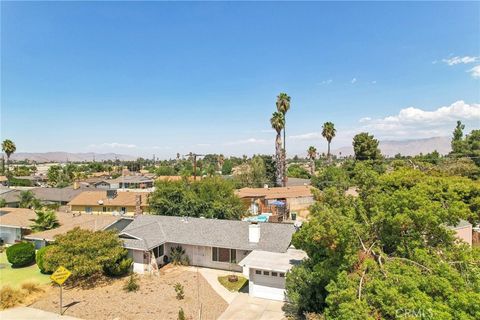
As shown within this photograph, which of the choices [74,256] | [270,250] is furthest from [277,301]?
[74,256]

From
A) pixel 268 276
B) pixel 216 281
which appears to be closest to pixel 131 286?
pixel 216 281

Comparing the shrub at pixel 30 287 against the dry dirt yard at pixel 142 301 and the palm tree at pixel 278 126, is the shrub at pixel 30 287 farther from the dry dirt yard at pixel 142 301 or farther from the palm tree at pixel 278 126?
the palm tree at pixel 278 126

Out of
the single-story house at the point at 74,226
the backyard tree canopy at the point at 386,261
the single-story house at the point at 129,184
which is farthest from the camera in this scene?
the single-story house at the point at 129,184

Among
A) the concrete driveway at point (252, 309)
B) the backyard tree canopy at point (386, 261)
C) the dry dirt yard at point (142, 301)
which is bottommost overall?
the concrete driveway at point (252, 309)

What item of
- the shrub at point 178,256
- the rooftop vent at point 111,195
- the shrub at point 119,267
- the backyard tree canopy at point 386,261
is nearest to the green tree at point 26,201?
the rooftop vent at point 111,195

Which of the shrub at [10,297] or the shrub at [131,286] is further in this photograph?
the shrub at [131,286]

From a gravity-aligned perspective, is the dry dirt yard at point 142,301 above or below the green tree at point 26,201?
below

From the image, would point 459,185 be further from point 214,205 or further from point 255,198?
point 255,198

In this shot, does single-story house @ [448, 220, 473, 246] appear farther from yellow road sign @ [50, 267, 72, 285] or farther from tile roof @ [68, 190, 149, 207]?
tile roof @ [68, 190, 149, 207]

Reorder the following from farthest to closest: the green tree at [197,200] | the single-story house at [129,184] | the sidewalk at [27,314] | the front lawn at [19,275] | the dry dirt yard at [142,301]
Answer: the single-story house at [129,184]
the green tree at [197,200]
the front lawn at [19,275]
the dry dirt yard at [142,301]
the sidewalk at [27,314]
